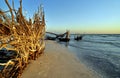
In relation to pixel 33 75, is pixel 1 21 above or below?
above

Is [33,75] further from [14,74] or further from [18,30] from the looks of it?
[18,30]

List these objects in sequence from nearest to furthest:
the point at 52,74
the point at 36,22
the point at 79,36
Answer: the point at 52,74 < the point at 36,22 < the point at 79,36

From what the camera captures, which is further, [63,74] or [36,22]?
[36,22]

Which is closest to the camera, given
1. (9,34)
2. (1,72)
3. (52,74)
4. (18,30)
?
(1,72)

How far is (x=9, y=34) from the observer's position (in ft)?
14.1

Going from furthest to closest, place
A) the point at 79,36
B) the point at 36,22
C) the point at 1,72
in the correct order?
the point at 79,36 → the point at 36,22 → the point at 1,72

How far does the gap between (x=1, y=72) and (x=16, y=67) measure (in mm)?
624

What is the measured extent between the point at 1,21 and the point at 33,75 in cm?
221

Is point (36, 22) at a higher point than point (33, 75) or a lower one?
higher

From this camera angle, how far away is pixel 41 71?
17.2 ft

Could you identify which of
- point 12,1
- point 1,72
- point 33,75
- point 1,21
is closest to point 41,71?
point 33,75

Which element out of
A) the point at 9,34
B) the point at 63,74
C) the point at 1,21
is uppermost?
the point at 1,21

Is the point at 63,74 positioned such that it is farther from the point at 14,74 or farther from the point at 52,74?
the point at 14,74

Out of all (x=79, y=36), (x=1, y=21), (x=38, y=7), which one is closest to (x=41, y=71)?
(x=1, y=21)
